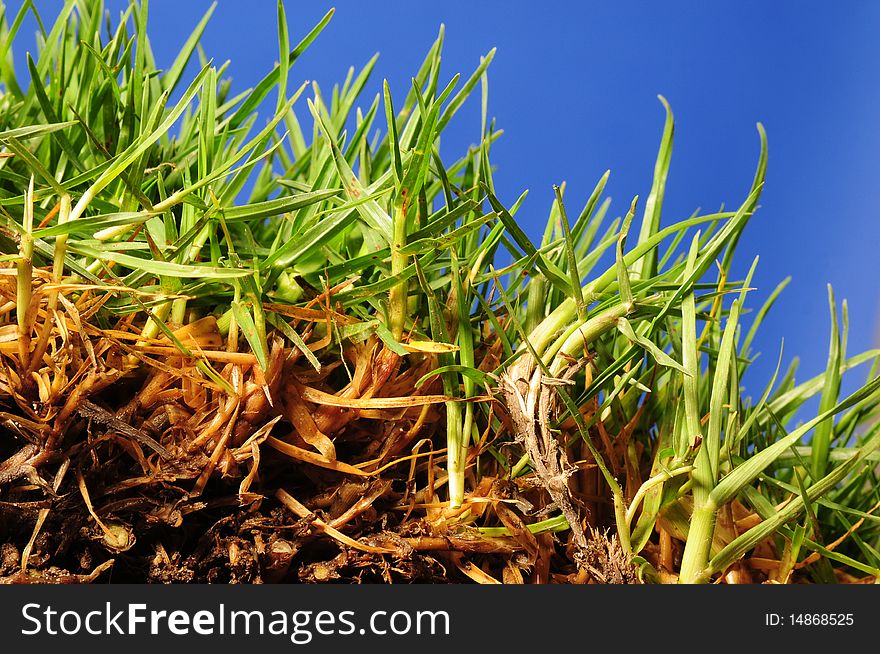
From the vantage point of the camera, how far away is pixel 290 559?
210mm

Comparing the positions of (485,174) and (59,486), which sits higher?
(485,174)

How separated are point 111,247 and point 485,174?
0.41 feet

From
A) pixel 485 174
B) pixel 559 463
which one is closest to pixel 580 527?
pixel 559 463

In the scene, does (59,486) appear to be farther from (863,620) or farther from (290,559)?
(863,620)

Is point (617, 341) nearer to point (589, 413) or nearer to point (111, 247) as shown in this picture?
point (589, 413)

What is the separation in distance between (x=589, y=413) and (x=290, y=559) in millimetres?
118

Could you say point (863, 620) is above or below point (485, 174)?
below

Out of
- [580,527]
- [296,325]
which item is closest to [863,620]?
[580,527]

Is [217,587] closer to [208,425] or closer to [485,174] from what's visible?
[208,425]

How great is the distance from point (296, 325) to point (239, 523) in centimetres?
7

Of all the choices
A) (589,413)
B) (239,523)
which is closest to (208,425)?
(239,523)

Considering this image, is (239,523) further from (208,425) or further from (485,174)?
(485,174)

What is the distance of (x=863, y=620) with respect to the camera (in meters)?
0.22

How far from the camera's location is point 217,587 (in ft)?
0.65
